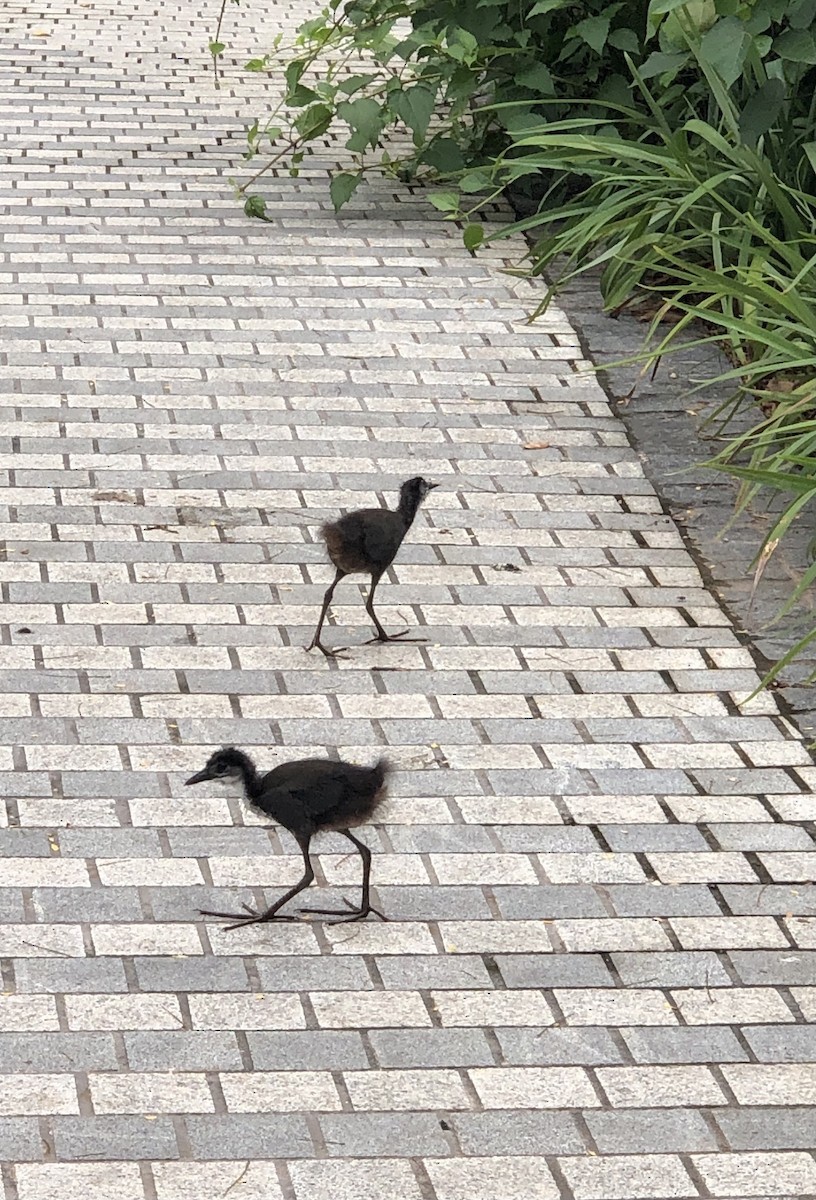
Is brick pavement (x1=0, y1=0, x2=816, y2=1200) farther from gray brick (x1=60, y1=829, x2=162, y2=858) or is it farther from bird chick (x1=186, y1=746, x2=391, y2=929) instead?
bird chick (x1=186, y1=746, x2=391, y2=929)

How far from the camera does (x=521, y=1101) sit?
12.9 ft

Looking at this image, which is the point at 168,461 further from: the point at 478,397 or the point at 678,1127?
the point at 678,1127

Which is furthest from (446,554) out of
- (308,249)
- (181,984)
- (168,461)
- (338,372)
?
(308,249)

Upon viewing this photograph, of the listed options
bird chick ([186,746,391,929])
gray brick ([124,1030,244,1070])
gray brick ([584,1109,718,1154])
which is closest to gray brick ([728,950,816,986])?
gray brick ([584,1109,718,1154])

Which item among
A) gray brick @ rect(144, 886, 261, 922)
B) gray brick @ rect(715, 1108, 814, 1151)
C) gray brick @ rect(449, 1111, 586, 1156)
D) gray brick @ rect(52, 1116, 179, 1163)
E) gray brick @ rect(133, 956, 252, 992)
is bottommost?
gray brick @ rect(144, 886, 261, 922)

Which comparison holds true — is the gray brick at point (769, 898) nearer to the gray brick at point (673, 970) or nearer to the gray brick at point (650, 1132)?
the gray brick at point (673, 970)

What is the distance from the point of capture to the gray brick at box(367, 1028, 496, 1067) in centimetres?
404

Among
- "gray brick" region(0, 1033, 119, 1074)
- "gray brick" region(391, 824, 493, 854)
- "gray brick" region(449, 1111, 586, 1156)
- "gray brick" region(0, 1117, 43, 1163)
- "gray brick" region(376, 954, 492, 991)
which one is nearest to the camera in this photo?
"gray brick" region(0, 1117, 43, 1163)

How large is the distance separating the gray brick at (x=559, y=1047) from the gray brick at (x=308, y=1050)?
32cm

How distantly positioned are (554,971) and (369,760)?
1.03 metres

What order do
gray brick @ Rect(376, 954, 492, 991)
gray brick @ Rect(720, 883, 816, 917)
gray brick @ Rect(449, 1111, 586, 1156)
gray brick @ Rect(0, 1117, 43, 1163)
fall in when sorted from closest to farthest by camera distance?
gray brick @ Rect(0, 1117, 43, 1163), gray brick @ Rect(449, 1111, 586, 1156), gray brick @ Rect(376, 954, 492, 991), gray brick @ Rect(720, 883, 816, 917)

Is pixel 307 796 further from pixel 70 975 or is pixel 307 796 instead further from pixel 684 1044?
→ pixel 684 1044

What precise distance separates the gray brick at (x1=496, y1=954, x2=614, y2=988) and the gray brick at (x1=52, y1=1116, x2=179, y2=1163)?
916 mm

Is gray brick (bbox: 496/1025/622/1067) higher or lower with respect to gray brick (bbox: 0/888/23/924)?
higher
